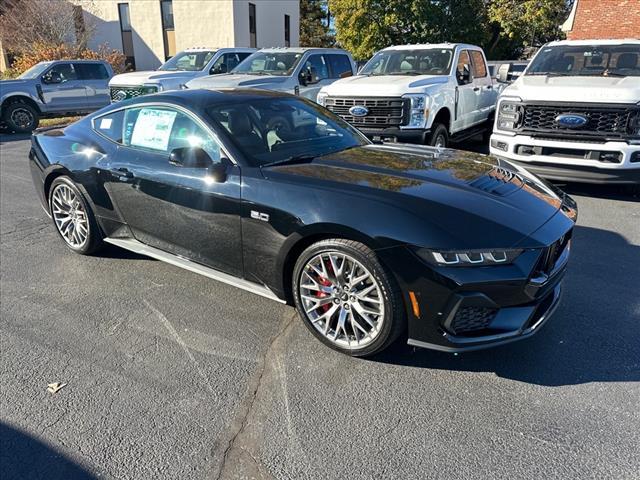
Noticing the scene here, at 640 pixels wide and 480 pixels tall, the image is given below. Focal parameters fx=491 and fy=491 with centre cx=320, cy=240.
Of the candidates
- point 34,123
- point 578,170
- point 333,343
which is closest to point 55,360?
point 333,343

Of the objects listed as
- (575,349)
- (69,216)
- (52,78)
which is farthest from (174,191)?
(52,78)

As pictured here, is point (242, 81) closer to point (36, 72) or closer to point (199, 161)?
point (199, 161)

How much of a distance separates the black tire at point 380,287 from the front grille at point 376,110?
187 inches

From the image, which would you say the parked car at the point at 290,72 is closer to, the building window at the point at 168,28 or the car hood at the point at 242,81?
the car hood at the point at 242,81

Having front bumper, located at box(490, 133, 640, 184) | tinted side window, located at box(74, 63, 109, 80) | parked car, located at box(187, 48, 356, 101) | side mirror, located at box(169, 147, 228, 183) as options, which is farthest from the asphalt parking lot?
tinted side window, located at box(74, 63, 109, 80)

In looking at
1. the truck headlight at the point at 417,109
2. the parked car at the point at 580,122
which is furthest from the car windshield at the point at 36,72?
the parked car at the point at 580,122

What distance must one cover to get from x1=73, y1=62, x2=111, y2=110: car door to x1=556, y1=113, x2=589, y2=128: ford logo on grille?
13236mm

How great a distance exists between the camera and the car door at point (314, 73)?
10641 mm

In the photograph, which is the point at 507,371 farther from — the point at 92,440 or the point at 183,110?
the point at 183,110

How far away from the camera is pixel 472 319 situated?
8.88 feet

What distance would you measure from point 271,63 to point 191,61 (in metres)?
3.51

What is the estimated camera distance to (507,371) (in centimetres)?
292

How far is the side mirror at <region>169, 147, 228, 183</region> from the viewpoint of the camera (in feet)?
11.0

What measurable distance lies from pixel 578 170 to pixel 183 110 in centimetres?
471
